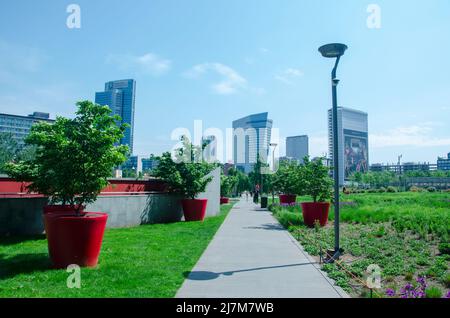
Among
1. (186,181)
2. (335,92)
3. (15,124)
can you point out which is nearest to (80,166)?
(335,92)

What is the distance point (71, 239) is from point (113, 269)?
1001 mm

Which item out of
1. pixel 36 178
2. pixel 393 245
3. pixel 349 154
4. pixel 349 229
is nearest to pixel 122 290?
pixel 36 178

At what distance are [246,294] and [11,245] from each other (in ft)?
22.3

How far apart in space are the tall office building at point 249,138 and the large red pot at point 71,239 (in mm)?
105917

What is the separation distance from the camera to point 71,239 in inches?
Result: 271

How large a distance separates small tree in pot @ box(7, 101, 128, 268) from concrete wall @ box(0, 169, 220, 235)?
9.88 feet

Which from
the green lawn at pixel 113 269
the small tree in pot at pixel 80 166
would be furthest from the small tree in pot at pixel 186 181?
the small tree in pot at pixel 80 166

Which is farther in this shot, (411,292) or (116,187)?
(116,187)

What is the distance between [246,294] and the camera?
540cm

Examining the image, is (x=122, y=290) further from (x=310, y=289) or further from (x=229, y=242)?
(x=229, y=242)

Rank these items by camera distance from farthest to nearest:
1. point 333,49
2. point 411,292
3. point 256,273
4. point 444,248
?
point 333,49, point 444,248, point 256,273, point 411,292

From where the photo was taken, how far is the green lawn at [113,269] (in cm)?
548

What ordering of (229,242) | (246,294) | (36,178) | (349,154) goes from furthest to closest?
(349,154), (229,242), (36,178), (246,294)

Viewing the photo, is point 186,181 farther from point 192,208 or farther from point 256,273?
point 256,273
